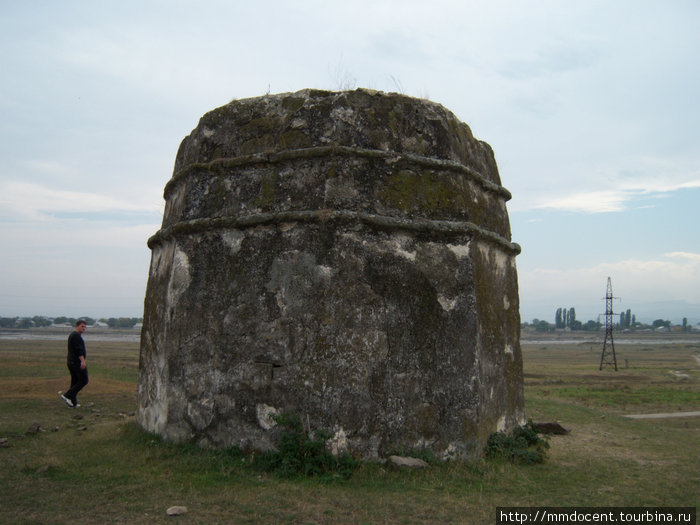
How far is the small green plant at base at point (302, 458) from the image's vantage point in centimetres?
553

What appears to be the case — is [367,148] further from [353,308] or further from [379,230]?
[353,308]

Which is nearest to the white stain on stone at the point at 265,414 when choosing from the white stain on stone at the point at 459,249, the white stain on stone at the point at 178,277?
the white stain on stone at the point at 178,277

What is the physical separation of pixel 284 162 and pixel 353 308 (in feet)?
6.00

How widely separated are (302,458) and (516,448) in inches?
100

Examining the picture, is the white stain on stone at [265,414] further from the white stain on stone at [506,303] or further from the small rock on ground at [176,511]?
the white stain on stone at [506,303]

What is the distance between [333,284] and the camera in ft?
19.6

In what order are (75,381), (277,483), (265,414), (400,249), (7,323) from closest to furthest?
(277,483)
(265,414)
(400,249)
(75,381)
(7,323)

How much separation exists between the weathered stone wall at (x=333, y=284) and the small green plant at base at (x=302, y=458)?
0.15 metres

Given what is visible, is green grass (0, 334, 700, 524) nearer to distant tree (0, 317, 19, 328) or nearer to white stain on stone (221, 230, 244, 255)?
white stain on stone (221, 230, 244, 255)

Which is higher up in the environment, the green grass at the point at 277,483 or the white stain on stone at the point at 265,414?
the white stain on stone at the point at 265,414

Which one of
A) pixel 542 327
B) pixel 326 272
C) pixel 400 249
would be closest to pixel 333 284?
pixel 326 272

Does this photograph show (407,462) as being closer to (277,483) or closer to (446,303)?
(277,483)

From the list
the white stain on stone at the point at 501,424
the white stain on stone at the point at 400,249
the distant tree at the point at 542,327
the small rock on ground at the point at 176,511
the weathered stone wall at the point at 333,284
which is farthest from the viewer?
the distant tree at the point at 542,327

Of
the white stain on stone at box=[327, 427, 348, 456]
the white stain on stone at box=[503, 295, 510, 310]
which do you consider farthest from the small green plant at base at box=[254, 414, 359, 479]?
the white stain on stone at box=[503, 295, 510, 310]
